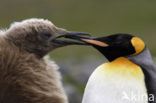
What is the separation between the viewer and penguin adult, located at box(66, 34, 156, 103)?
3164mm

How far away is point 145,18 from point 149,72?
2351cm

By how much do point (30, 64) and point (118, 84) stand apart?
58cm

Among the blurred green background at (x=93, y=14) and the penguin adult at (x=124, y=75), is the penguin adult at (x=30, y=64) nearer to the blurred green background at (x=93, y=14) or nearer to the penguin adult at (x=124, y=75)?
the penguin adult at (x=124, y=75)

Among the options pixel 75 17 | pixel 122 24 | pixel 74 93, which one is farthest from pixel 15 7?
pixel 74 93

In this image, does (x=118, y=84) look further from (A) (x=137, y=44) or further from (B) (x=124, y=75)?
(A) (x=137, y=44)

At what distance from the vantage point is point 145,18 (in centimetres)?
2642

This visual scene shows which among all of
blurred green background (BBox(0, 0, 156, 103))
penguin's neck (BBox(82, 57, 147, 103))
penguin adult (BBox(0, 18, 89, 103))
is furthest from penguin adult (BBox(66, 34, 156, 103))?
blurred green background (BBox(0, 0, 156, 103))

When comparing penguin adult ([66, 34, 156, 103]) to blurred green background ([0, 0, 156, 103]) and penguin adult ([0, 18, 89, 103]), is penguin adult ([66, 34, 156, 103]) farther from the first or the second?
blurred green background ([0, 0, 156, 103])

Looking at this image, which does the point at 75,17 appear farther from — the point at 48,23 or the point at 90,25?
the point at 48,23

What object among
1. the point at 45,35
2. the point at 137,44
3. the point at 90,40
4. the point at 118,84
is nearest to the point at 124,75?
the point at 118,84

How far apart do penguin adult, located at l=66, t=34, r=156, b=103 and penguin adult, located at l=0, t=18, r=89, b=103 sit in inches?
8.8

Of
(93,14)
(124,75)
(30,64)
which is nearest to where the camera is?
(30,64)

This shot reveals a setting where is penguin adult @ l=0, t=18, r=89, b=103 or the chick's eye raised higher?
Result: the chick's eye

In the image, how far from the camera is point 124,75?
3293 millimetres
